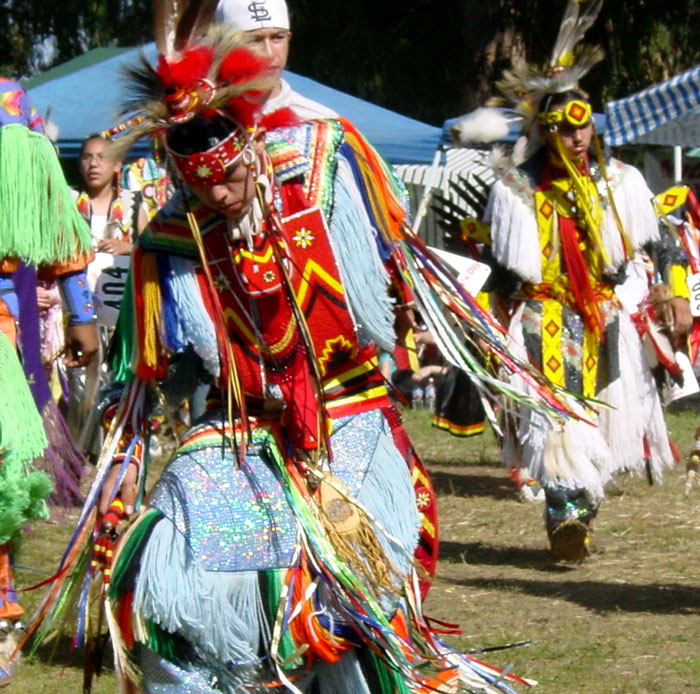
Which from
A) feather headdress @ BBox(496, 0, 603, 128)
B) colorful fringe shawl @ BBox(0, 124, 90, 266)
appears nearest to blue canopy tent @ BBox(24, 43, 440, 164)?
feather headdress @ BBox(496, 0, 603, 128)

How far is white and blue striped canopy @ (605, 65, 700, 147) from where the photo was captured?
6.81m

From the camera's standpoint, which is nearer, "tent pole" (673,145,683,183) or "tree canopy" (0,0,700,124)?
"tent pole" (673,145,683,183)

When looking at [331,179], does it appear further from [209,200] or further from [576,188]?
[576,188]

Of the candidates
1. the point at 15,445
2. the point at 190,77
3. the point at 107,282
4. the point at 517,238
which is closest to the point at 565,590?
the point at 517,238

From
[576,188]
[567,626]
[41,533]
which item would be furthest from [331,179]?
[41,533]

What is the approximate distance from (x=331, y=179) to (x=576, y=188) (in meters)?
2.73

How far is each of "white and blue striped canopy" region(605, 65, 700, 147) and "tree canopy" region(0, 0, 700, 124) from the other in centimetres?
725

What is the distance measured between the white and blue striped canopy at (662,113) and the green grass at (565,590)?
1.78 m

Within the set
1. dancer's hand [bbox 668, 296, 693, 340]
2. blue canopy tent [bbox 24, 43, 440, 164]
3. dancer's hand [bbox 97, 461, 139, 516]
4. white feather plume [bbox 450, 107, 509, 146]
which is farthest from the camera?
blue canopy tent [bbox 24, 43, 440, 164]

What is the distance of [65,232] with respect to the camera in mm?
4387

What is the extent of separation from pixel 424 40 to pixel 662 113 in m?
10.8

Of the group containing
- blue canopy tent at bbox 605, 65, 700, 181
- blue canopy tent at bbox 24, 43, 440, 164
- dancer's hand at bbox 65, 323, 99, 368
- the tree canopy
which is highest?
the tree canopy

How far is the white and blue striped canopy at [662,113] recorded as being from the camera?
6.81 metres

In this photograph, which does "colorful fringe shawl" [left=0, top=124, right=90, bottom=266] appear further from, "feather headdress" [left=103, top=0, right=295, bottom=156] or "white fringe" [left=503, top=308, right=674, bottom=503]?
"white fringe" [left=503, top=308, right=674, bottom=503]
